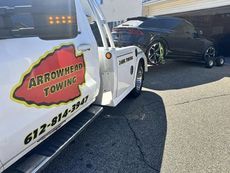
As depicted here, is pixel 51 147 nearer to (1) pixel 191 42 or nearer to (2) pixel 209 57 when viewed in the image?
(1) pixel 191 42

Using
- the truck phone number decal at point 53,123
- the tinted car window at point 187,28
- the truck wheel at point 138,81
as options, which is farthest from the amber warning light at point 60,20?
the tinted car window at point 187,28

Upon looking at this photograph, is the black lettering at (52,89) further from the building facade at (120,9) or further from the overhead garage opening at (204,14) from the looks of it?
the building facade at (120,9)

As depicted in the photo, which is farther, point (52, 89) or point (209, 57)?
point (209, 57)

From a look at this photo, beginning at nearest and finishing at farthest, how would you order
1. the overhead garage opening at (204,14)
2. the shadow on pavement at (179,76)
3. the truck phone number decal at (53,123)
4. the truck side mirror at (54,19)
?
the truck phone number decal at (53,123)
the truck side mirror at (54,19)
the shadow on pavement at (179,76)
the overhead garage opening at (204,14)

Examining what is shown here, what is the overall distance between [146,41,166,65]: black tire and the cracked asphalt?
1.57 metres

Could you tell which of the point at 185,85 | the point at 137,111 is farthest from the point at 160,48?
the point at 137,111

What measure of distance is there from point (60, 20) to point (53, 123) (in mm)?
1070

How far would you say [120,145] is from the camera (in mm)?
3197

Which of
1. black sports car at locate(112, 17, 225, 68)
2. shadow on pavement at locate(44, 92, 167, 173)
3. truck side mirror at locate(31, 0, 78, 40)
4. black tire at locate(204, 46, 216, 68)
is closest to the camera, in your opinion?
truck side mirror at locate(31, 0, 78, 40)

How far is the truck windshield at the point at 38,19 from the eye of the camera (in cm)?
176

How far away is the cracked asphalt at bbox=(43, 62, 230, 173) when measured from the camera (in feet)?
9.09

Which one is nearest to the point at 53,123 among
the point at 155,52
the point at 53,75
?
the point at 53,75

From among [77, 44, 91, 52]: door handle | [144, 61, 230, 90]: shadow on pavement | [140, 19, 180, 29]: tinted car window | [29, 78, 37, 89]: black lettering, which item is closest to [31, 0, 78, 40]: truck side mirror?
[77, 44, 91, 52]: door handle

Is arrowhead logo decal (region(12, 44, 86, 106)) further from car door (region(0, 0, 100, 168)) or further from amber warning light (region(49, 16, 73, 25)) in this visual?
amber warning light (region(49, 16, 73, 25))
